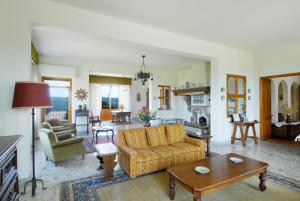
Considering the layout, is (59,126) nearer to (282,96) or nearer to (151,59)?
(151,59)

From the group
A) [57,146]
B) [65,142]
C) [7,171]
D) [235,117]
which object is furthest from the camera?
[235,117]

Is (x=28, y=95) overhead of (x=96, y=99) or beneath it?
beneath

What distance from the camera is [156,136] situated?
12.3 feet

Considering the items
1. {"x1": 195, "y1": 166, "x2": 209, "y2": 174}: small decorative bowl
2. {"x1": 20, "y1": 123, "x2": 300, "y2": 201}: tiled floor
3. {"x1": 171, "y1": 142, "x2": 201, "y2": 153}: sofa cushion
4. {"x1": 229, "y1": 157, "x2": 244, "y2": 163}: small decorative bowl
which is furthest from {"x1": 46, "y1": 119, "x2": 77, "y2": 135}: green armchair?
{"x1": 229, "y1": 157, "x2": 244, "y2": 163}: small decorative bowl

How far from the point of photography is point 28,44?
293cm

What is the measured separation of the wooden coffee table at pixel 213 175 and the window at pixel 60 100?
19.4 feet

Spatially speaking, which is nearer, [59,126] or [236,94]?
[59,126]

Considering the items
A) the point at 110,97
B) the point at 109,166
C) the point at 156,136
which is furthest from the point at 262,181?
the point at 110,97

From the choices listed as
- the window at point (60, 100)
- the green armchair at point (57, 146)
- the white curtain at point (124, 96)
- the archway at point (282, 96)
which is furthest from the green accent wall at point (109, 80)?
the archway at point (282, 96)

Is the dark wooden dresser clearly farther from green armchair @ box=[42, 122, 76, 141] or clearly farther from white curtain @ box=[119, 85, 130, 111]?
white curtain @ box=[119, 85, 130, 111]

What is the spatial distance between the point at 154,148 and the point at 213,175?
4.76 feet

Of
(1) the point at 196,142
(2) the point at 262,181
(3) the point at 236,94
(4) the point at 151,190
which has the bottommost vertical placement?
(4) the point at 151,190

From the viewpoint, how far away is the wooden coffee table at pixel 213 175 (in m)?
2.03

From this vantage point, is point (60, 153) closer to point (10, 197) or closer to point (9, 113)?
point (9, 113)
